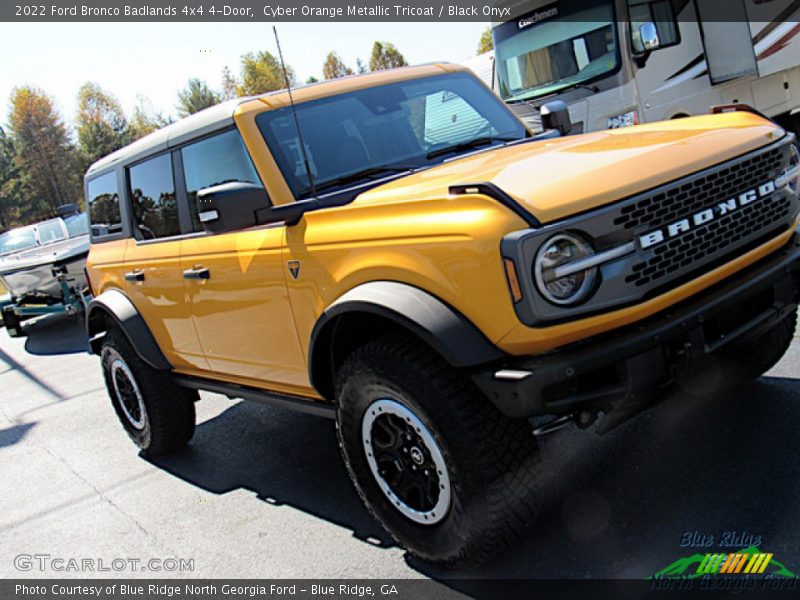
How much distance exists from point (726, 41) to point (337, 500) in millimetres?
A: 8814

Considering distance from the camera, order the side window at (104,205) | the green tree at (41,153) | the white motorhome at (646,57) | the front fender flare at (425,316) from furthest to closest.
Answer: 1. the green tree at (41,153)
2. the white motorhome at (646,57)
3. the side window at (104,205)
4. the front fender flare at (425,316)

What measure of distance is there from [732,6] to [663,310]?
9.21 meters

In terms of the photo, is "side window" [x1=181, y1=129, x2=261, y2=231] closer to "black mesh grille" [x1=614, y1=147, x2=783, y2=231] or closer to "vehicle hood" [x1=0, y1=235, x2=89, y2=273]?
"black mesh grille" [x1=614, y1=147, x2=783, y2=231]

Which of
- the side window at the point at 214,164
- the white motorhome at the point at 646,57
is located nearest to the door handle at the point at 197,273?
the side window at the point at 214,164

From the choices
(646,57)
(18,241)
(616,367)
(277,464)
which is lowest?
(277,464)

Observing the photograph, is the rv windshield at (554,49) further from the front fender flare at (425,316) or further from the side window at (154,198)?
the front fender flare at (425,316)

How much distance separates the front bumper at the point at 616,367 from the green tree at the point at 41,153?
228ft

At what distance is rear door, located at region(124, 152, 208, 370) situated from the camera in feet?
14.9

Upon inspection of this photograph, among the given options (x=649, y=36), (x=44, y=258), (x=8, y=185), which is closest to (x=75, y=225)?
(x=44, y=258)

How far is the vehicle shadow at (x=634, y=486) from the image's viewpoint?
309cm

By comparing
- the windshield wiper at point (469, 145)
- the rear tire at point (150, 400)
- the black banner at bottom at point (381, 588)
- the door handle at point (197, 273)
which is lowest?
the black banner at bottom at point (381, 588)

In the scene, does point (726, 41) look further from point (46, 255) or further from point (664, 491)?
point (46, 255)

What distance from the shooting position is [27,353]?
1115 cm

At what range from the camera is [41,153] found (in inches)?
2611
